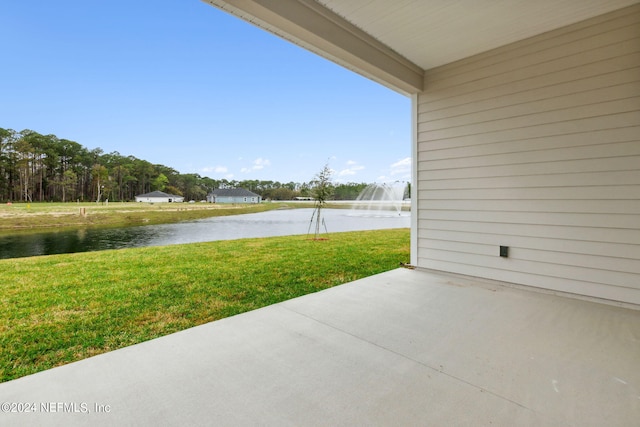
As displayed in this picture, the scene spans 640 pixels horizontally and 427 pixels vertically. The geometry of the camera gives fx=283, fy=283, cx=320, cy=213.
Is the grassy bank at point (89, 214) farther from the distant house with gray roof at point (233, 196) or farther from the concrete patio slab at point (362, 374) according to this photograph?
the concrete patio slab at point (362, 374)

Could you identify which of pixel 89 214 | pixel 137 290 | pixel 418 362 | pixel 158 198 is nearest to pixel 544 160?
pixel 418 362

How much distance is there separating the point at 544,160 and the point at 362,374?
2544 mm

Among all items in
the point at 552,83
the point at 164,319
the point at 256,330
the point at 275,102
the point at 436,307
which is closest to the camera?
the point at 256,330

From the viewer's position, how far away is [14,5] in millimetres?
5613

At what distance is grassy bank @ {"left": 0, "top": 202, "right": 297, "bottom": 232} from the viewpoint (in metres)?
5.71

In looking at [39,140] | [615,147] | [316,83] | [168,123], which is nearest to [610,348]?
[615,147]

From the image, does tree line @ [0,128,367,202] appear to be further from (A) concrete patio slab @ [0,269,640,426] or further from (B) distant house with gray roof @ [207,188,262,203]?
(A) concrete patio slab @ [0,269,640,426]

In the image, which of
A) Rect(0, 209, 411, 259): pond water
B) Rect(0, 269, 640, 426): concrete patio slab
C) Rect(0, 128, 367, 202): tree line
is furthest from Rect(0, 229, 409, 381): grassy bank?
Rect(0, 128, 367, 202): tree line

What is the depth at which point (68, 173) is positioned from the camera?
6.83 meters

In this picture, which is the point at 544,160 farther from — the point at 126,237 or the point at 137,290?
the point at 126,237

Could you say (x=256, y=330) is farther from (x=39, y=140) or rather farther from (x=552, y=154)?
(x=39, y=140)

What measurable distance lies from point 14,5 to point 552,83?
9.18m

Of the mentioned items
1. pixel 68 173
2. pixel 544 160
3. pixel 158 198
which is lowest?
pixel 158 198

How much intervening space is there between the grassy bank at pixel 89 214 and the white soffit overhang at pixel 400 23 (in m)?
6.79
